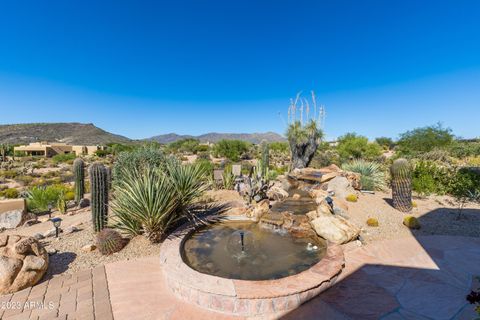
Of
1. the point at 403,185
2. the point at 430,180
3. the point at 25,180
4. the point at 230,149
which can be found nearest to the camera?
the point at 403,185

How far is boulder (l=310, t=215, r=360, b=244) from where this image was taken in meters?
4.66

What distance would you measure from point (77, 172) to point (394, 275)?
39.6 feet

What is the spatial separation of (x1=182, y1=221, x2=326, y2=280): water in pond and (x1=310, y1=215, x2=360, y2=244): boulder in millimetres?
201

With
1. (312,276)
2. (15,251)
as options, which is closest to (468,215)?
(312,276)

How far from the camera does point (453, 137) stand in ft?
79.6

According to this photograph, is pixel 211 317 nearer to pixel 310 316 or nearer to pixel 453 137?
pixel 310 316

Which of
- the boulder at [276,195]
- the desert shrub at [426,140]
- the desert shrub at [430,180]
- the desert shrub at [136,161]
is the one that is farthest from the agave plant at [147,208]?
the desert shrub at [426,140]

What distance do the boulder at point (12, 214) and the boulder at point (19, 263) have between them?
17.1ft

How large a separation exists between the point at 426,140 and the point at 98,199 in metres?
29.3

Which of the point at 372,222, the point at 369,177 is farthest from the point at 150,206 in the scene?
the point at 369,177

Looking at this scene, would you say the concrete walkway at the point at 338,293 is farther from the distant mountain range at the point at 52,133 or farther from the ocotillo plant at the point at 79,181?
the distant mountain range at the point at 52,133

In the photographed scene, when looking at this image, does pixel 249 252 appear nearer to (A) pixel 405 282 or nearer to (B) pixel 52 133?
(A) pixel 405 282

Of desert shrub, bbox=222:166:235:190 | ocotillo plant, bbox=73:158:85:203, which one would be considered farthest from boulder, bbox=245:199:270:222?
ocotillo plant, bbox=73:158:85:203

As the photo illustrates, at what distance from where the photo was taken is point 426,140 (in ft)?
76.6
